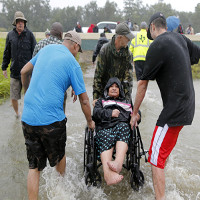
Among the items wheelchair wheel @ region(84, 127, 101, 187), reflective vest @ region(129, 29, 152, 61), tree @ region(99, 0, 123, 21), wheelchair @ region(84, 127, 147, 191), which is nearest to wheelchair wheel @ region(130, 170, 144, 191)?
wheelchair @ region(84, 127, 147, 191)

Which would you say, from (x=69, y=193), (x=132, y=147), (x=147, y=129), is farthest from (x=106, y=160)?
(x=147, y=129)

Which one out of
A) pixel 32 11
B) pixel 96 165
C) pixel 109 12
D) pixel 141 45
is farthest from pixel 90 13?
pixel 96 165

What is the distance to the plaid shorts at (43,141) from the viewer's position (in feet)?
8.51

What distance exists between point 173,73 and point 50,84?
1.30 m

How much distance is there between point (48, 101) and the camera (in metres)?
2.51

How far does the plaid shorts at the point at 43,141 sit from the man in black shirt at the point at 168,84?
1071 millimetres

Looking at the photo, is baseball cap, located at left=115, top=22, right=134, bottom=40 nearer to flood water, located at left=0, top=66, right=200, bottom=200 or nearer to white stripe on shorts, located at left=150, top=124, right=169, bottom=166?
white stripe on shorts, located at left=150, top=124, right=169, bottom=166

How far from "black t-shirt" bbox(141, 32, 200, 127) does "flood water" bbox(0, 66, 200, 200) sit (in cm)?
116

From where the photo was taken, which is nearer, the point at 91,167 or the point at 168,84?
the point at 168,84

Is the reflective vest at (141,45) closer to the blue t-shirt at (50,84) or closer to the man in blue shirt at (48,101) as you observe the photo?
the man in blue shirt at (48,101)

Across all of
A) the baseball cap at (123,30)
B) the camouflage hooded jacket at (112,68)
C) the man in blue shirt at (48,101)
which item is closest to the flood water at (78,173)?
the man in blue shirt at (48,101)

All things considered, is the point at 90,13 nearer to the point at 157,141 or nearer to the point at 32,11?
the point at 32,11

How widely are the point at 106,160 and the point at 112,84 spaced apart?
4.35 ft

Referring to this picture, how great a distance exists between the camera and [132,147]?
322 centimetres
